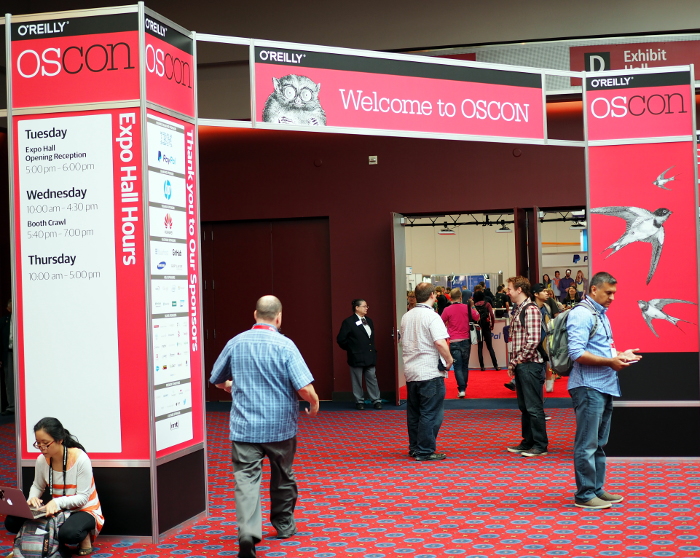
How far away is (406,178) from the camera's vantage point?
1080 cm

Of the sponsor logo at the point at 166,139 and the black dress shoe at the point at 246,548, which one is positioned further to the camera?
the sponsor logo at the point at 166,139

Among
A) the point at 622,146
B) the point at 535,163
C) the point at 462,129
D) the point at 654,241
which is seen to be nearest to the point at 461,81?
the point at 462,129

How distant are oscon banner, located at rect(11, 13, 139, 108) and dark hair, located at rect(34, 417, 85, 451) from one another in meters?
1.76

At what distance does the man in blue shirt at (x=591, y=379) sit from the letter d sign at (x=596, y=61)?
594cm

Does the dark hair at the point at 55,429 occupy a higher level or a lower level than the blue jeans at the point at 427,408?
higher

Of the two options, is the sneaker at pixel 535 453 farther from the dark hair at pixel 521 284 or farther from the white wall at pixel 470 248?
the white wall at pixel 470 248

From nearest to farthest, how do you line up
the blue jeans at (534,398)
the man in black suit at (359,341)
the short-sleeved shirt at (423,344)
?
the short-sleeved shirt at (423,344) < the blue jeans at (534,398) < the man in black suit at (359,341)

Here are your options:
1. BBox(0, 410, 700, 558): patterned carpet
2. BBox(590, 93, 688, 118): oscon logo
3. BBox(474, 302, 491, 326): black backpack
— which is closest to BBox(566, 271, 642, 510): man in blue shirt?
BBox(0, 410, 700, 558): patterned carpet

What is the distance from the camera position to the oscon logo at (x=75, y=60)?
457 cm

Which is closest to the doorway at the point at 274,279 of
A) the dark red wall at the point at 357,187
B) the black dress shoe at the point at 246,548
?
the dark red wall at the point at 357,187

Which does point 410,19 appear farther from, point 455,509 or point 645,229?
point 455,509

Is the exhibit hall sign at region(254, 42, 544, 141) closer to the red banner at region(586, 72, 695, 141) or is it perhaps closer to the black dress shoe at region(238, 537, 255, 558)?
the red banner at region(586, 72, 695, 141)

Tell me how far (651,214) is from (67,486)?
181 inches

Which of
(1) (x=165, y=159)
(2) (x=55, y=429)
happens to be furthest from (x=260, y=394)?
(1) (x=165, y=159)
